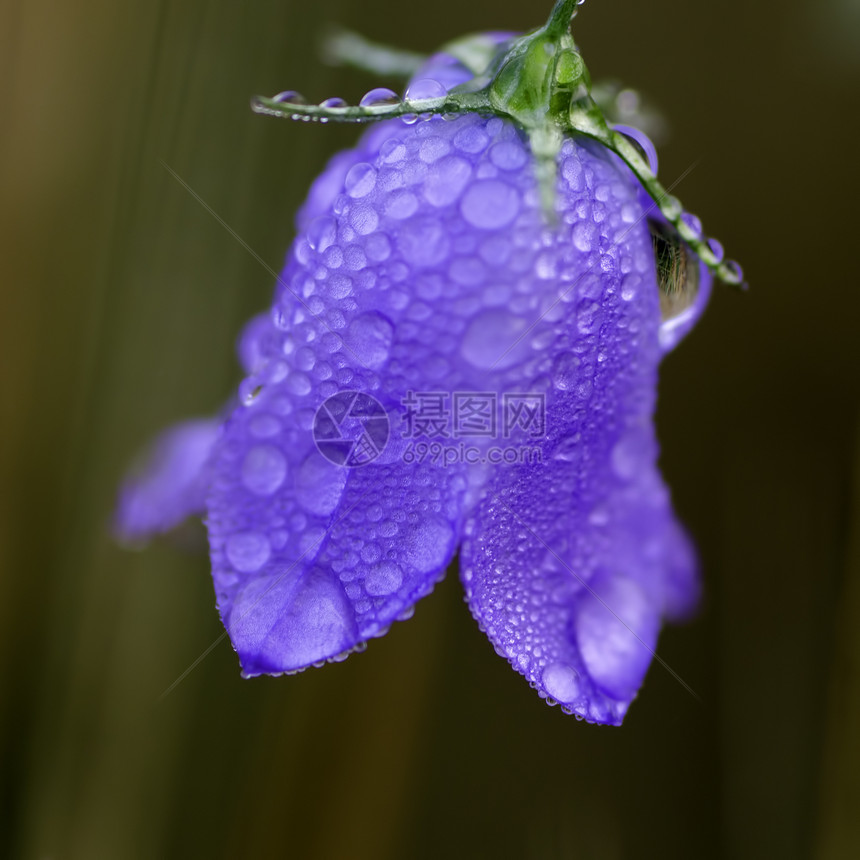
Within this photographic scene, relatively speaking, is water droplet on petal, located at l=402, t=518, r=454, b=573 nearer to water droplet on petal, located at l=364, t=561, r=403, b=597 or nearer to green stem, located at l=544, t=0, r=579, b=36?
water droplet on petal, located at l=364, t=561, r=403, b=597

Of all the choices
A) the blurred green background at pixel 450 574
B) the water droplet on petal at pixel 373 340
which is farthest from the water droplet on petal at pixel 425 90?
the blurred green background at pixel 450 574

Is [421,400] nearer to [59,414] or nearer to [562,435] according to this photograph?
[562,435]

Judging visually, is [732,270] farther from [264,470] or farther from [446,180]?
[264,470]

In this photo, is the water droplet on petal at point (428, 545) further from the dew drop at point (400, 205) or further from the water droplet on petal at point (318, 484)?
the dew drop at point (400, 205)

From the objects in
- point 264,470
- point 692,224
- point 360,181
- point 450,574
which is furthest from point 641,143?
point 450,574

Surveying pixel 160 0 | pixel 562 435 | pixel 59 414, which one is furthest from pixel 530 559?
pixel 160 0

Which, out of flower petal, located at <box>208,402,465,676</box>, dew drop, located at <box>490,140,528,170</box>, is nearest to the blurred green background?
flower petal, located at <box>208,402,465,676</box>
